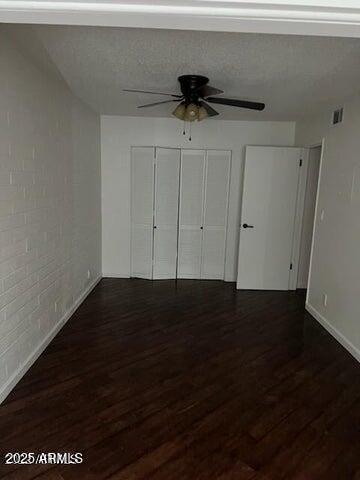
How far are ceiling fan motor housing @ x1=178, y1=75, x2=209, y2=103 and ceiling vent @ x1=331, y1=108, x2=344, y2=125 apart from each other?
1519 mm

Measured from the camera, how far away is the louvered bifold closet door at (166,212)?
4664 mm

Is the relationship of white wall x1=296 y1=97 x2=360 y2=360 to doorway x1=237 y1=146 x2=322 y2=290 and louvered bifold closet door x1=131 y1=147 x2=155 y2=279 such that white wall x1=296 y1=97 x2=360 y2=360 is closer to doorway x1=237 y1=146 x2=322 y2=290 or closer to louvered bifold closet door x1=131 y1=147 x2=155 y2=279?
doorway x1=237 y1=146 x2=322 y2=290

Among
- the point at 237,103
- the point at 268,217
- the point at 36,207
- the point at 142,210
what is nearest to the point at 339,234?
the point at 268,217

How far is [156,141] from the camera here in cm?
465

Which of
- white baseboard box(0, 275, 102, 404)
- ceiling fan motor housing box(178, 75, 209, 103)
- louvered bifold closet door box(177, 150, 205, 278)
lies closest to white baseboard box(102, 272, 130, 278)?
louvered bifold closet door box(177, 150, 205, 278)

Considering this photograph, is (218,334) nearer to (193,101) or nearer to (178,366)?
(178,366)

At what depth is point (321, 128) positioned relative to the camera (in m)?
3.77

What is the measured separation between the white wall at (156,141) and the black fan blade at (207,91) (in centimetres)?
188

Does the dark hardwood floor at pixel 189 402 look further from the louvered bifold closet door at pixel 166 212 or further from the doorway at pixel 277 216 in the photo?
the louvered bifold closet door at pixel 166 212

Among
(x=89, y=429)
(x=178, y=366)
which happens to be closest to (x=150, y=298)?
(x=178, y=366)

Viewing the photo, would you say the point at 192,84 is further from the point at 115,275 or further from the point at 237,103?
the point at 115,275

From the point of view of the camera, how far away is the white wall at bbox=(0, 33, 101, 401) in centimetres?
212

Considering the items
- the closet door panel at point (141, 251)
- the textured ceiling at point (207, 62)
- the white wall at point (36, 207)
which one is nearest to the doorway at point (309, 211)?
the textured ceiling at point (207, 62)

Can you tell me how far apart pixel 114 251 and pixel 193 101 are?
2.72 metres
